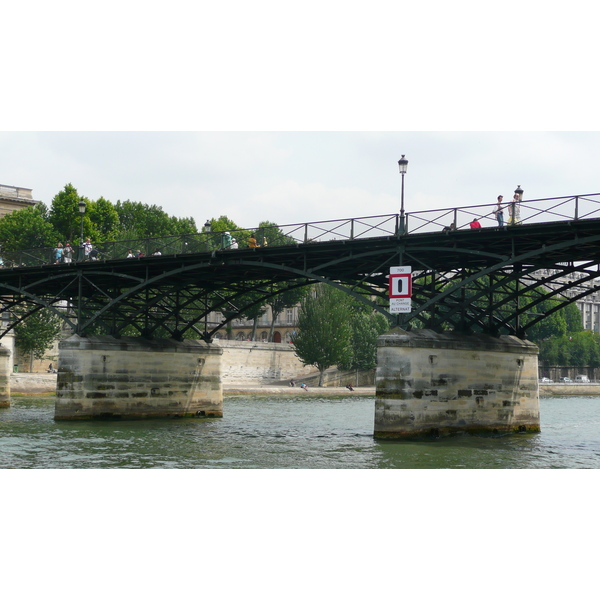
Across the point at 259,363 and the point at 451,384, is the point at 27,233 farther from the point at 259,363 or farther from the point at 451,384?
the point at 451,384

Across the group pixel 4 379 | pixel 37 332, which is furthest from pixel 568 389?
pixel 4 379

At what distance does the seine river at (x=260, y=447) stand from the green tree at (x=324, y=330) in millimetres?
47483

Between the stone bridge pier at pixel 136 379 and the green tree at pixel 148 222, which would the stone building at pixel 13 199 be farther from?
the stone bridge pier at pixel 136 379

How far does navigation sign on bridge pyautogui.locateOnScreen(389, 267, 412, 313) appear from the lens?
1406 inches

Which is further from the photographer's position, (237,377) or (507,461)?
(237,377)

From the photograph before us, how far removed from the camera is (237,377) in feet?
344

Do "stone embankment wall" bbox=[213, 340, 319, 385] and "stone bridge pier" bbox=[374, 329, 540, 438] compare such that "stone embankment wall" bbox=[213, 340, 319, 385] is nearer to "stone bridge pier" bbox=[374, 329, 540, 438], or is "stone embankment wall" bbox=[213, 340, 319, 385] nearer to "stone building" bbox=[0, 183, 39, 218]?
"stone building" bbox=[0, 183, 39, 218]

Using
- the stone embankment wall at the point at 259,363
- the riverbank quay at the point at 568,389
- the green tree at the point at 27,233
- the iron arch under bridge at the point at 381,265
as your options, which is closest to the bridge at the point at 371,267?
the iron arch under bridge at the point at 381,265

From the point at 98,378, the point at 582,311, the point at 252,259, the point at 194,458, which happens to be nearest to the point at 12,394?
the point at 98,378

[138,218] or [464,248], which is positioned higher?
[138,218]

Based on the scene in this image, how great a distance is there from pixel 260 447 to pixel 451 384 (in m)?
7.90

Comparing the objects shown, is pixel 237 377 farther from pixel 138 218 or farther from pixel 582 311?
pixel 582 311

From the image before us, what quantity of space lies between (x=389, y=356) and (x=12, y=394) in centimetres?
4605

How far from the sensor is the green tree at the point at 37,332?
81438 mm
